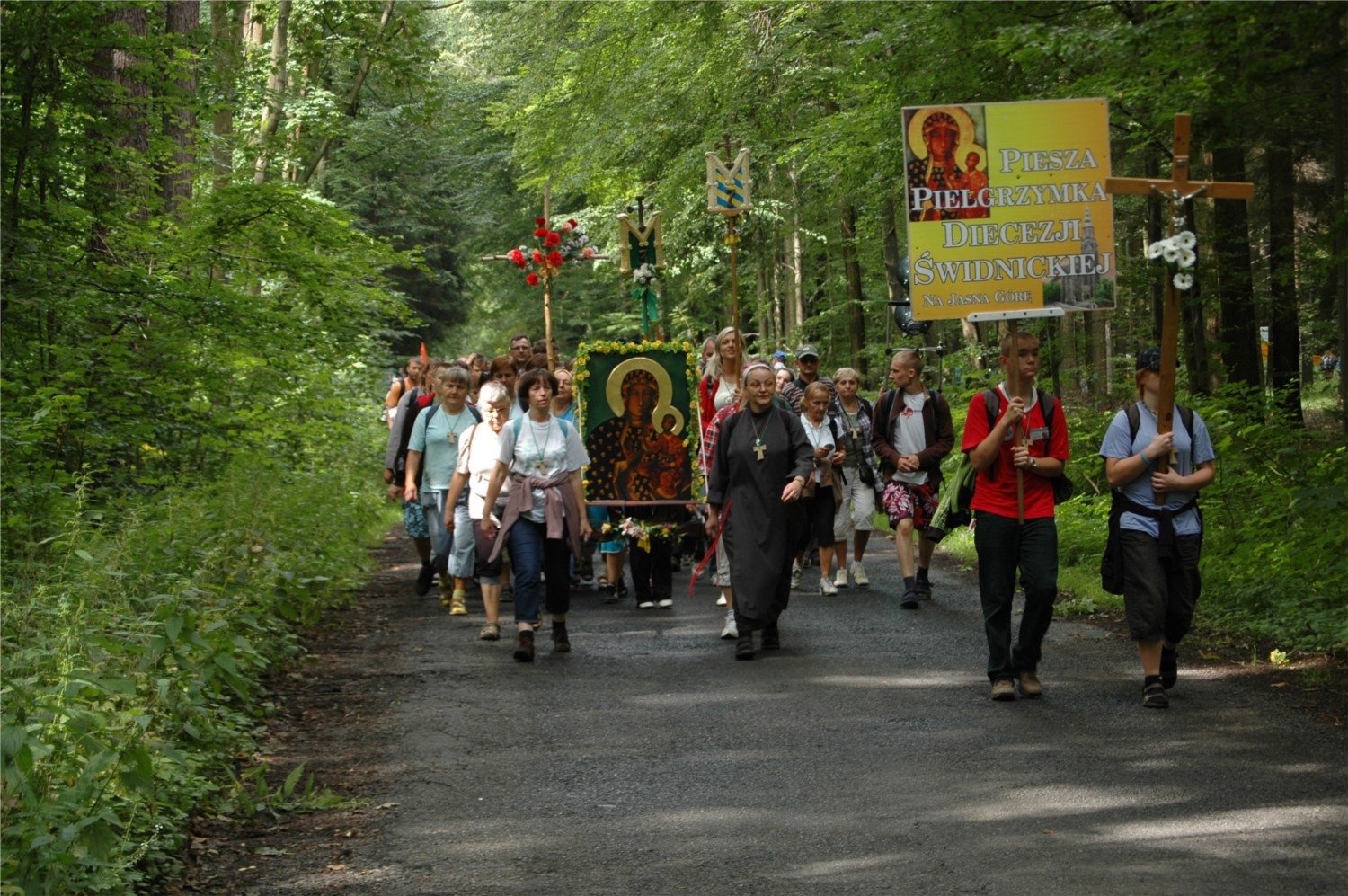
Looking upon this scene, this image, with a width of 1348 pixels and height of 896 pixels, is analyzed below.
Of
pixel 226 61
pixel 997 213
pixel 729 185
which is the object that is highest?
pixel 226 61

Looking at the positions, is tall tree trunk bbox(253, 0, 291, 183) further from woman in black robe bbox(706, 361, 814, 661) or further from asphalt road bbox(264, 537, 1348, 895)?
asphalt road bbox(264, 537, 1348, 895)

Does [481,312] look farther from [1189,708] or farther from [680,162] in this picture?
[1189,708]

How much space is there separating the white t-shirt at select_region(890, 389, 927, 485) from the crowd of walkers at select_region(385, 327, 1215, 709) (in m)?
0.02

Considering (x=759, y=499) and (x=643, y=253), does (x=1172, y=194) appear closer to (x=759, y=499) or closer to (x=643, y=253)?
(x=759, y=499)

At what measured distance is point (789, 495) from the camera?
1117cm

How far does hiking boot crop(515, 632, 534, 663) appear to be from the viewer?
1122 cm

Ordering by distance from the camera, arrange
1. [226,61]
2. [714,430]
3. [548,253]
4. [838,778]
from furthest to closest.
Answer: [548,253], [226,61], [714,430], [838,778]

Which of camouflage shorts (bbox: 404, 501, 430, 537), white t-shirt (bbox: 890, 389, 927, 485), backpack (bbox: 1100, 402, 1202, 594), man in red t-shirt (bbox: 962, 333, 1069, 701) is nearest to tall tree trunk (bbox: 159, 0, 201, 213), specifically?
camouflage shorts (bbox: 404, 501, 430, 537)

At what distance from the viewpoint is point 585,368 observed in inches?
575

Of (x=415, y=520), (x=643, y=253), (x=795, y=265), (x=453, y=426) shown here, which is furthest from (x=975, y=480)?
(x=795, y=265)

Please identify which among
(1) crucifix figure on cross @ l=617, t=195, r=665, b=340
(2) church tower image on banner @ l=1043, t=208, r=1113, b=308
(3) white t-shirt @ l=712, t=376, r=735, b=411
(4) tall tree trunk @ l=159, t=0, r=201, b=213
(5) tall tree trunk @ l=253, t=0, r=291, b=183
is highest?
(5) tall tree trunk @ l=253, t=0, r=291, b=183

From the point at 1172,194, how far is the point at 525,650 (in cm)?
540

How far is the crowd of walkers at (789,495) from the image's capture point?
356 inches

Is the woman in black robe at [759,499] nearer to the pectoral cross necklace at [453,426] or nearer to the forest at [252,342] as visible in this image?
the forest at [252,342]
